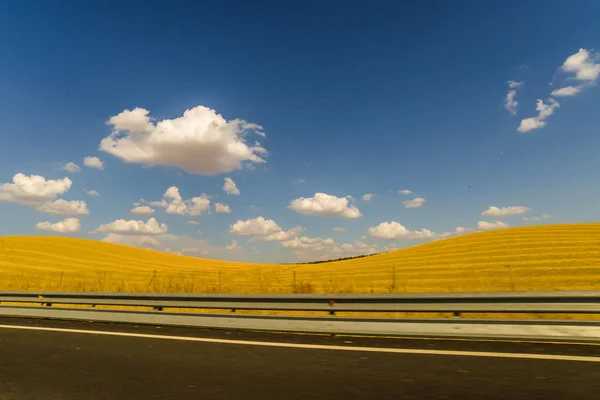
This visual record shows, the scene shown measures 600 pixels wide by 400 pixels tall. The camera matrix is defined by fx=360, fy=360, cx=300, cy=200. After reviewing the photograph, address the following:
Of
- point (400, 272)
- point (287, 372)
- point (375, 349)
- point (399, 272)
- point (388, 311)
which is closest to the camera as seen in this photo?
point (287, 372)

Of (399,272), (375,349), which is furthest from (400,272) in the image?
(375,349)

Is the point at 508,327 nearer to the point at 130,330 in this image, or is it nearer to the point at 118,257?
the point at 130,330

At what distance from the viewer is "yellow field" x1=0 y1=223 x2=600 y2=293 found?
52.1 feet

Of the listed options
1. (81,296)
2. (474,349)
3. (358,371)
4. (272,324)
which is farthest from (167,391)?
(81,296)

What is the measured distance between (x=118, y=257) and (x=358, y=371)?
166 ft

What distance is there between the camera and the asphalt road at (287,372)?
365cm

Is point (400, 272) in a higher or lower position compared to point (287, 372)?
higher

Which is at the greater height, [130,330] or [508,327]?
[508,327]

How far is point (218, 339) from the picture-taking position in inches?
248

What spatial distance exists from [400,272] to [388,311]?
20.2 m

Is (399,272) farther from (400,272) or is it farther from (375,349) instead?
(375,349)

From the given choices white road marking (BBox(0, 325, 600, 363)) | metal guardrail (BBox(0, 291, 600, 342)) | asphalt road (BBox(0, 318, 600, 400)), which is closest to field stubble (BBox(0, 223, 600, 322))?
metal guardrail (BBox(0, 291, 600, 342))

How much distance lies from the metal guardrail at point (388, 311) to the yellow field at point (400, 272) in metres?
4.77

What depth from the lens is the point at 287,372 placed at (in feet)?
14.2
